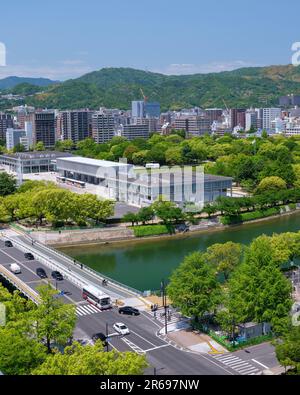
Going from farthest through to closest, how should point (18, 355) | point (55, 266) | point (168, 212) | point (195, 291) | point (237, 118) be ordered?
point (237, 118), point (168, 212), point (55, 266), point (195, 291), point (18, 355)

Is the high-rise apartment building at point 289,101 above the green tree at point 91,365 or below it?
above

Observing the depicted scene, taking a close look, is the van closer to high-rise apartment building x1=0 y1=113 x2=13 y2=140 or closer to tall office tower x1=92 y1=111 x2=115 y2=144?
tall office tower x1=92 y1=111 x2=115 y2=144

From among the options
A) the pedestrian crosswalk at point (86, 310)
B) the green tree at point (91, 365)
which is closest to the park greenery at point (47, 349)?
the green tree at point (91, 365)

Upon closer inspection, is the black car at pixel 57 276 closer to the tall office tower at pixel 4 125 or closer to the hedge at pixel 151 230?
the hedge at pixel 151 230

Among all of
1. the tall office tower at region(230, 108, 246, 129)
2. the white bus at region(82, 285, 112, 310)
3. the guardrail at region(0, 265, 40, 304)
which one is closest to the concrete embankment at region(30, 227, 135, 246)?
the guardrail at region(0, 265, 40, 304)

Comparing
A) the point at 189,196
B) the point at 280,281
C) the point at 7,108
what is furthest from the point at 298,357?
the point at 7,108

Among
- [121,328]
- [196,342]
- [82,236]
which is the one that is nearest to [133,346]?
[121,328]

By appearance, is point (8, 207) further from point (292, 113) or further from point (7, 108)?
point (7, 108)

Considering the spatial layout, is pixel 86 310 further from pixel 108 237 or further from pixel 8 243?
pixel 108 237
